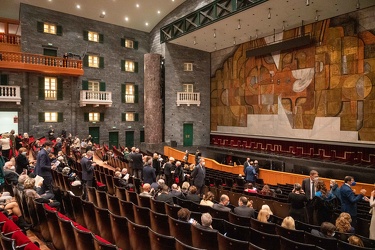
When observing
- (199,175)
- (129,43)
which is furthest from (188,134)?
(199,175)

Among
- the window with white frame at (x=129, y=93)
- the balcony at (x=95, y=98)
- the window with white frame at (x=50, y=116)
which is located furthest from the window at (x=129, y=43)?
the window with white frame at (x=50, y=116)

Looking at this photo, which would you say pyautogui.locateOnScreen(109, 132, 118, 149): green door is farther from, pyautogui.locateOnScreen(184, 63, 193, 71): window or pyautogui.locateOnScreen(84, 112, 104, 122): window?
pyautogui.locateOnScreen(184, 63, 193, 71): window

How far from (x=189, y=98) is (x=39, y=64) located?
1072 cm

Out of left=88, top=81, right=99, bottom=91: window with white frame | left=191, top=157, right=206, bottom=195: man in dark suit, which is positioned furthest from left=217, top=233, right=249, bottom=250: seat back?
left=88, top=81, right=99, bottom=91: window with white frame

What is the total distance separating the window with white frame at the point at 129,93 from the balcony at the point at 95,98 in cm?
202

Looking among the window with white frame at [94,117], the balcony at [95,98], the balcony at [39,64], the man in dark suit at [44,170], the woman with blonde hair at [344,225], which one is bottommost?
the woman with blonde hair at [344,225]

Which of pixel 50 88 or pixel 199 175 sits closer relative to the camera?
pixel 199 175

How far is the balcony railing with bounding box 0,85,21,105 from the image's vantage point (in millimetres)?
15992

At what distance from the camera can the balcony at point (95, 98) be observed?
19.1 meters

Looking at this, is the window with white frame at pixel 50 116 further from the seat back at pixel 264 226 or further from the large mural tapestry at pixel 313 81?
the seat back at pixel 264 226

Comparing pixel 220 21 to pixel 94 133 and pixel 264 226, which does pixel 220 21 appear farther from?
pixel 264 226

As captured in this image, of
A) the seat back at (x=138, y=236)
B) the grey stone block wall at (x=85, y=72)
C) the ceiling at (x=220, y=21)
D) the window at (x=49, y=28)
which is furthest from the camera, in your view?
the window at (x=49, y=28)

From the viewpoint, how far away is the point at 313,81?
15445 millimetres

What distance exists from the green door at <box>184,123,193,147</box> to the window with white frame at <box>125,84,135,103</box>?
201 inches
